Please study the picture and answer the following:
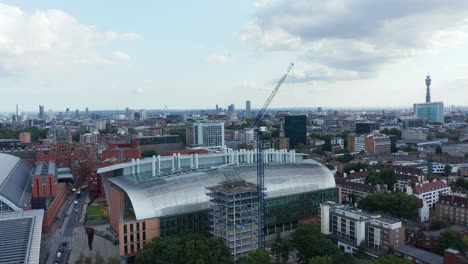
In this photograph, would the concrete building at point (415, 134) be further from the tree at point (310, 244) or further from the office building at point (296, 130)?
the tree at point (310, 244)

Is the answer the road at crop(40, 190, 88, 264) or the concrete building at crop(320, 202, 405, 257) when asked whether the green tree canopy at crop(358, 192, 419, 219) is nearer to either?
the concrete building at crop(320, 202, 405, 257)

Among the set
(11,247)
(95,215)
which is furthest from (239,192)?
(95,215)

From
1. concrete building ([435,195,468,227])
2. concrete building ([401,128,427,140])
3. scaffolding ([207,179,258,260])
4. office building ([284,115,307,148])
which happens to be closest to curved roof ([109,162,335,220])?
scaffolding ([207,179,258,260])

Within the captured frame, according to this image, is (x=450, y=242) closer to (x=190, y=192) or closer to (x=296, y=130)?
(x=190, y=192)

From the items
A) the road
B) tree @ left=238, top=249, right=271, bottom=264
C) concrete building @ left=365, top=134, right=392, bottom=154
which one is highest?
concrete building @ left=365, top=134, right=392, bottom=154

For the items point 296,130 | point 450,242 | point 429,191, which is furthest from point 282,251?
point 296,130
